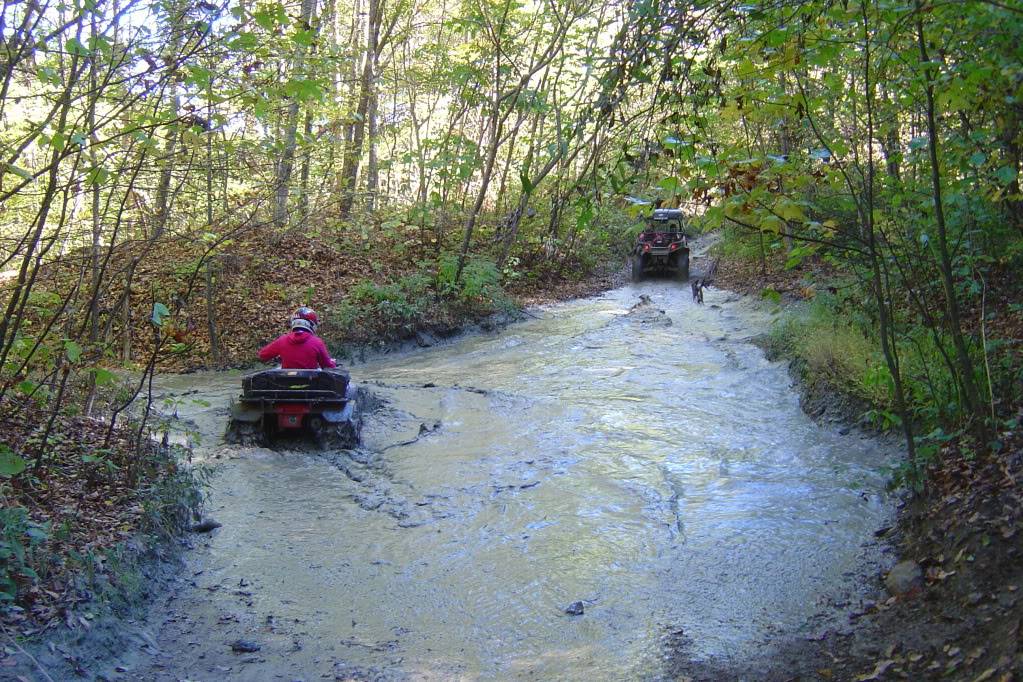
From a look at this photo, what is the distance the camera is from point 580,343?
15.5 m

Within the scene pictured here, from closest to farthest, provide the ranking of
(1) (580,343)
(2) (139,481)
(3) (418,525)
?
1. (2) (139,481)
2. (3) (418,525)
3. (1) (580,343)

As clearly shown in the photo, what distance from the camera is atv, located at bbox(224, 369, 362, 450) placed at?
29.1 ft

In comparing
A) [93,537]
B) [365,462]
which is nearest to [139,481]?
[93,537]

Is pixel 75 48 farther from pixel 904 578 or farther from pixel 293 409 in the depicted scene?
pixel 904 578

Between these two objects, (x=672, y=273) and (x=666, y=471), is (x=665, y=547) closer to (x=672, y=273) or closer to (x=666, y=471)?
(x=666, y=471)

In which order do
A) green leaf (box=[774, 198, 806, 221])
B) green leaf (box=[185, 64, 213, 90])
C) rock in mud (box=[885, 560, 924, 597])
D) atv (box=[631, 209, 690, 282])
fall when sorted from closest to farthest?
green leaf (box=[774, 198, 806, 221]), green leaf (box=[185, 64, 213, 90]), rock in mud (box=[885, 560, 924, 597]), atv (box=[631, 209, 690, 282])

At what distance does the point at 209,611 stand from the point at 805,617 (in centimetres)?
418

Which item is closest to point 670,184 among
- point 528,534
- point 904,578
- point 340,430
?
point 904,578

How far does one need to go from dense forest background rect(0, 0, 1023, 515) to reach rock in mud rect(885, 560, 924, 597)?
32.1 inches

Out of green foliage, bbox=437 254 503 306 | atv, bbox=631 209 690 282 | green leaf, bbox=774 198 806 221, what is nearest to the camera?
green leaf, bbox=774 198 806 221

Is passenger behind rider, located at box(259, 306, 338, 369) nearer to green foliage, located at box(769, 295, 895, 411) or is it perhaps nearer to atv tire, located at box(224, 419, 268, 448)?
atv tire, located at box(224, 419, 268, 448)

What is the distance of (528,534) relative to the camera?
716cm

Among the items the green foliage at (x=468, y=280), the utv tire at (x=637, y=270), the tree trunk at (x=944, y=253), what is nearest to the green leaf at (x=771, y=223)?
the tree trunk at (x=944, y=253)

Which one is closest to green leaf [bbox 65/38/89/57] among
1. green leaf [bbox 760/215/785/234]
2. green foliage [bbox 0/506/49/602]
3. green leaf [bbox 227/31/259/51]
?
green leaf [bbox 227/31/259/51]
